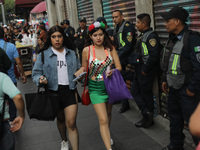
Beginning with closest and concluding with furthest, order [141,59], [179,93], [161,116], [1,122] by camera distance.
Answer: [1,122] < [179,93] < [141,59] < [161,116]

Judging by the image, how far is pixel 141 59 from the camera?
539 cm

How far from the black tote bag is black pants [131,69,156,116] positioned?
1898 mm

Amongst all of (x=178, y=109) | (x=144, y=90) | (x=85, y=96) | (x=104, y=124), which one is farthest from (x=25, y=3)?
(x=178, y=109)

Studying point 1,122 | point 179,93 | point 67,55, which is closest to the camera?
point 1,122

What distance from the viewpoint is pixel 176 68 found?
400 centimetres

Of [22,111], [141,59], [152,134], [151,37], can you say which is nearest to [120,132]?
[152,134]

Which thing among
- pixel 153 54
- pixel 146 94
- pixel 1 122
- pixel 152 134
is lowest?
pixel 152 134

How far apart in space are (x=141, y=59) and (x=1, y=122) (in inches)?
117

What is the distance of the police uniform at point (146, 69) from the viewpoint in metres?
5.08

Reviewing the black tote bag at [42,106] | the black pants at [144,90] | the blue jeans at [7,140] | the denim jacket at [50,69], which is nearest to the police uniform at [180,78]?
the black pants at [144,90]

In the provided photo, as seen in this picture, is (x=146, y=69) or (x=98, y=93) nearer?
(x=98, y=93)

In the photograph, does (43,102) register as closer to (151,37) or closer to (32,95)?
(32,95)

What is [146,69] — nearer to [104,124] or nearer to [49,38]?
[104,124]

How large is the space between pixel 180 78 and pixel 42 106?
1829 mm
